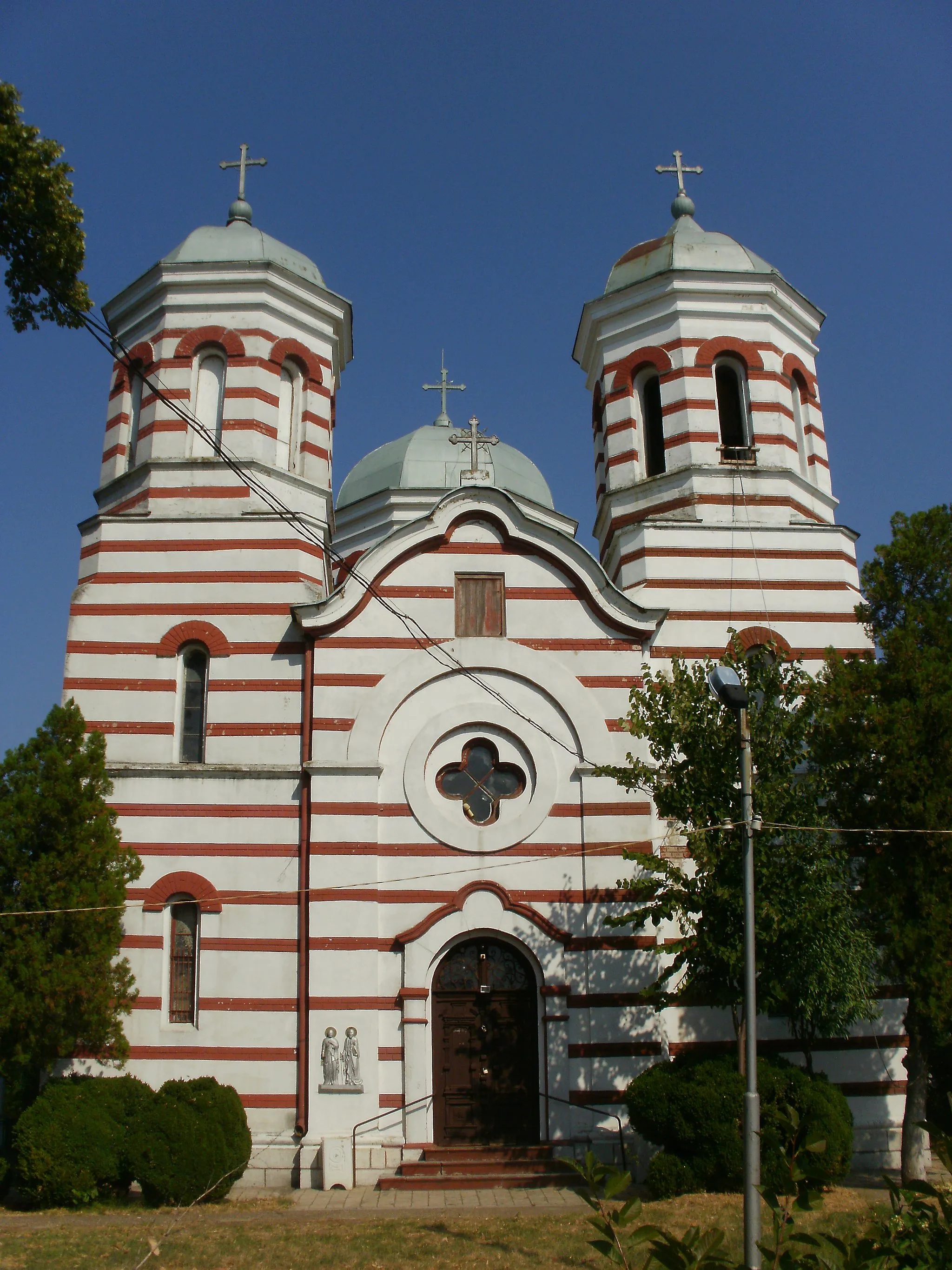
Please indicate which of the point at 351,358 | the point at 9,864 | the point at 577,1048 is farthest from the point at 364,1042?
the point at 351,358

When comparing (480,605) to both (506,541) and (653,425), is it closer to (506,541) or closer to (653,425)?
(506,541)

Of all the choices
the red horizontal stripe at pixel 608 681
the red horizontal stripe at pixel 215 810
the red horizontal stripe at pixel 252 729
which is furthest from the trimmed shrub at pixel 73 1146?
the red horizontal stripe at pixel 608 681

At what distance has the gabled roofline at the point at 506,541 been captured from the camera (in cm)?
1798

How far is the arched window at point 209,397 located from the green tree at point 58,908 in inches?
234

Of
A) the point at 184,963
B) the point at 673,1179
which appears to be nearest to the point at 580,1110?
the point at 673,1179

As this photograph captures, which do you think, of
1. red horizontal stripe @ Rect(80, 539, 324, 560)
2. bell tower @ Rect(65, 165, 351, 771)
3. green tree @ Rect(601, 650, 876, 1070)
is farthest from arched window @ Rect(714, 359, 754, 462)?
red horizontal stripe @ Rect(80, 539, 324, 560)

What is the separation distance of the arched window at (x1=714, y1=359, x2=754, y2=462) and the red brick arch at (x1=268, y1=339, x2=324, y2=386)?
7.60 meters

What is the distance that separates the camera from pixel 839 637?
19062mm

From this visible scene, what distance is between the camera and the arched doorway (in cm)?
1611

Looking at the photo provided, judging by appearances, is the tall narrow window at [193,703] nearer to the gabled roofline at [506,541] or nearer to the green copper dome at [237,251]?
the gabled roofline at [506,541]

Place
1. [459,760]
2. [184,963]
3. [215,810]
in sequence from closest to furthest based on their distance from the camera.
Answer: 1. [184,963]
2. [215,810]
3. [459,760]

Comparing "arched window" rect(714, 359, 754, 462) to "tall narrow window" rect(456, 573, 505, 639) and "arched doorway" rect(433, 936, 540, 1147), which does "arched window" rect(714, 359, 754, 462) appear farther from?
"arched doorway" rect(433, 936, 540, 1147)

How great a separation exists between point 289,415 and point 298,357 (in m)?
1.11

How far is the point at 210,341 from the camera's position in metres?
20.4
